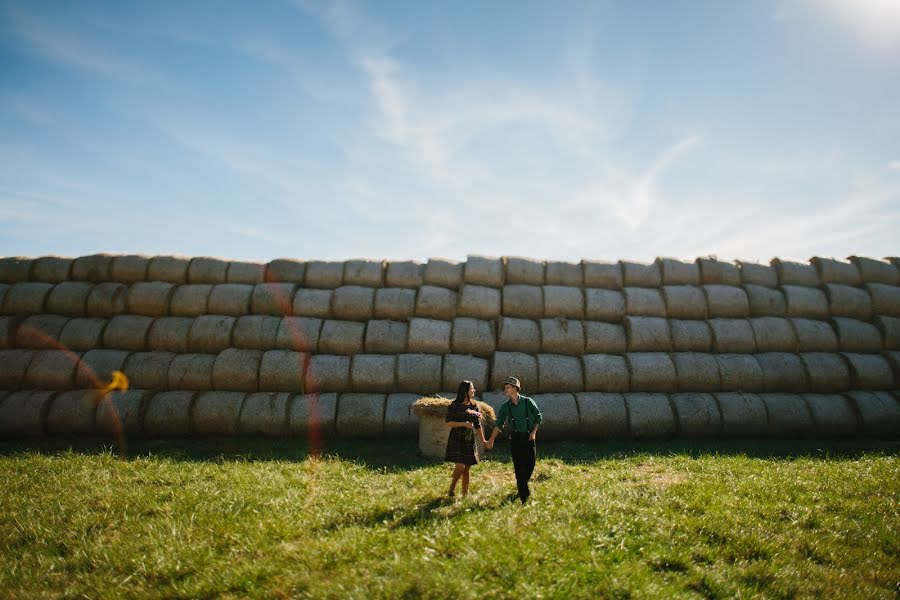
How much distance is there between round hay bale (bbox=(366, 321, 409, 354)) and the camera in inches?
420

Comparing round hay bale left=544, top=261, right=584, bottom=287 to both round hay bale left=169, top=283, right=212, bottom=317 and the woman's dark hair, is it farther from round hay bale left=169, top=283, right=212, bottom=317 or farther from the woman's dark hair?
round hay bale left=169, top=283, right=212, bottom=317

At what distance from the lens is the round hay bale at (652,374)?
10.4 m

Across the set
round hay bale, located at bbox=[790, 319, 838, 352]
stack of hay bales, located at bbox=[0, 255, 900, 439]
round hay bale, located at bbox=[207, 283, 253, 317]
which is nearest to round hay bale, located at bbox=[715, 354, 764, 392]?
stack of hay bales, located at bbox=[0, 255, 900, 439]

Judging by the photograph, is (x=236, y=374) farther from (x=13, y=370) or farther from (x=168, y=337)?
(x=13, y=370)

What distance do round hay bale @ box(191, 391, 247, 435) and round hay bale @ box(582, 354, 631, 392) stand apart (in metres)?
7.78

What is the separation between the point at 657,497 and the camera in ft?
19.4

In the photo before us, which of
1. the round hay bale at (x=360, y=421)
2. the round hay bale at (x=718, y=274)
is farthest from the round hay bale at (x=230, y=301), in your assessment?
the round hay bale at (x=718, y=274)

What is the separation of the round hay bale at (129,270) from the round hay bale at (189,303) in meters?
1.22

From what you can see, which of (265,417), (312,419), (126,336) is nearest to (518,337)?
(312,419)

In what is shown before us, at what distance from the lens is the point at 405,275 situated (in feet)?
38.4

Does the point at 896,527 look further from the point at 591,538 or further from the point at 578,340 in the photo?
the point at 578,340

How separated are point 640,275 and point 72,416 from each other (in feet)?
45.1

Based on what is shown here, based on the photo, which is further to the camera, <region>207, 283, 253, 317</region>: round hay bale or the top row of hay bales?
the top row of hay bales

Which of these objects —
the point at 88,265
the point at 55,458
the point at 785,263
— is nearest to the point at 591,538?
the point at 55,458
